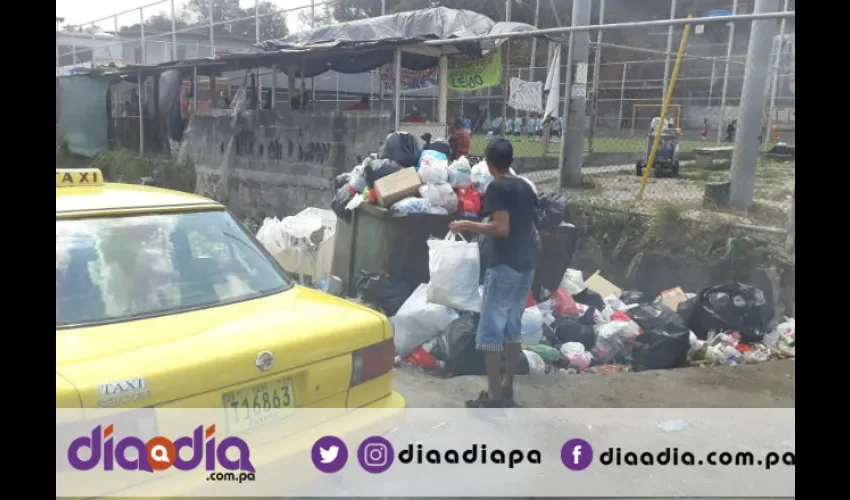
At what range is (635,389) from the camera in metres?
4.85

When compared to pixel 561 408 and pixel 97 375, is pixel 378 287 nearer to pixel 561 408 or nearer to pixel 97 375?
pixel 561 408

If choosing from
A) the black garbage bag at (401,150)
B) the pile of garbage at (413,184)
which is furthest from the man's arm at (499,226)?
the black garbage bag at (401,150)

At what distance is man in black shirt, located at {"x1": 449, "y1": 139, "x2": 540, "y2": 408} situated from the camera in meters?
4.29

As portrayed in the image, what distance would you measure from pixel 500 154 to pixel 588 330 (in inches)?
77.5

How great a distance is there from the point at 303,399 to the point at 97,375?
812mm

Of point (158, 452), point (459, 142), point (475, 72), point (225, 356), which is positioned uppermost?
point (475, 72)

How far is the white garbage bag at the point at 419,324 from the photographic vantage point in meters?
5.29

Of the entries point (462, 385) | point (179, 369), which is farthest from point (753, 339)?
point (179, 369)

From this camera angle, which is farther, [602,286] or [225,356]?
[602,286]

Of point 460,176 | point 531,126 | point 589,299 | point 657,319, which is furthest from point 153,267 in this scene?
point 531,126

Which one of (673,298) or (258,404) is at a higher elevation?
(258,404)

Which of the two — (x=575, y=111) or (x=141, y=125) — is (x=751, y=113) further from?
(x=141, y=125)

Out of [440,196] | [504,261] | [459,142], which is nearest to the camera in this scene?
[504,261]

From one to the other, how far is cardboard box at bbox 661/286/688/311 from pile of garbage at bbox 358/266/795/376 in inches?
2.6
